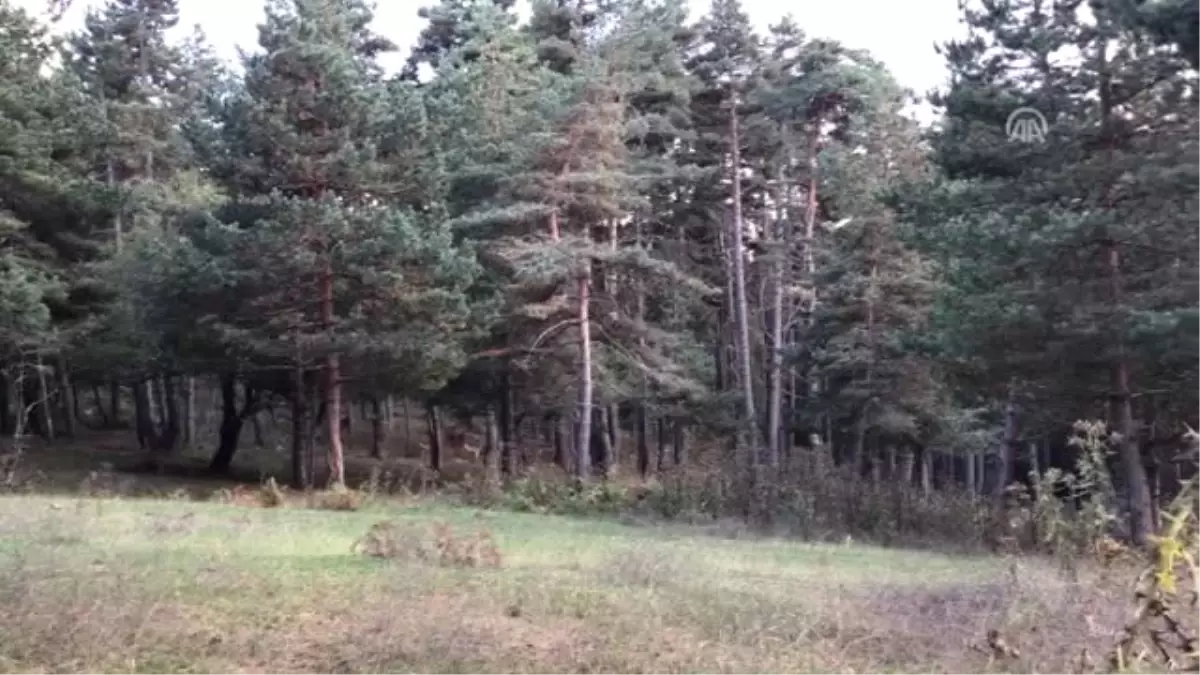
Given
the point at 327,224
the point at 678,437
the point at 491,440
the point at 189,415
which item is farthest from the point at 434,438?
the point at 327,224

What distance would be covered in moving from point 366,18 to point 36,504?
49.6 feet

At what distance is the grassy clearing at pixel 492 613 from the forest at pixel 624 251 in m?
2.21

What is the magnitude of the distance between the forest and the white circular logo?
15 cm

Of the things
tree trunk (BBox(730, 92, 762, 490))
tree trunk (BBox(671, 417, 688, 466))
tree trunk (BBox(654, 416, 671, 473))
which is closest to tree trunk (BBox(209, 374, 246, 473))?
tree trunk (BBox(671, 417, 688, 466))

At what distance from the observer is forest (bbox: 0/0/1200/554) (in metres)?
16.6

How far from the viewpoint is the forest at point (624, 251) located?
654 inches

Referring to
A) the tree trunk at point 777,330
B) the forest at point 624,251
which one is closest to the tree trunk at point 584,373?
the forest at point 624,251

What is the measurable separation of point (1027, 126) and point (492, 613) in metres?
13.1

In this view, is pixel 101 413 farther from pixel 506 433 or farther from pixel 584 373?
pixel 584 373

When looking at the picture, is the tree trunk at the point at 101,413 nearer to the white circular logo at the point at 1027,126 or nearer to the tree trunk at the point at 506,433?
the tree trunk at the point at 506,433

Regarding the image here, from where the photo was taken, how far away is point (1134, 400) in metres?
17.4

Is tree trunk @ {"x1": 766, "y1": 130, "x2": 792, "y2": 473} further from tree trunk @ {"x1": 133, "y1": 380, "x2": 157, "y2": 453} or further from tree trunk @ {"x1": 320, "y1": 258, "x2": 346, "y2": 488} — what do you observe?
tree trunk @ {"x1": 133, "y1": 380, "x2": 157, "y2": 453}

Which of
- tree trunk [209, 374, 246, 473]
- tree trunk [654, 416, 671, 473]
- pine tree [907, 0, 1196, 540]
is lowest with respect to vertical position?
tree trunk [654, 416, 671, 473]

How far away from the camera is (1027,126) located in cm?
1705
